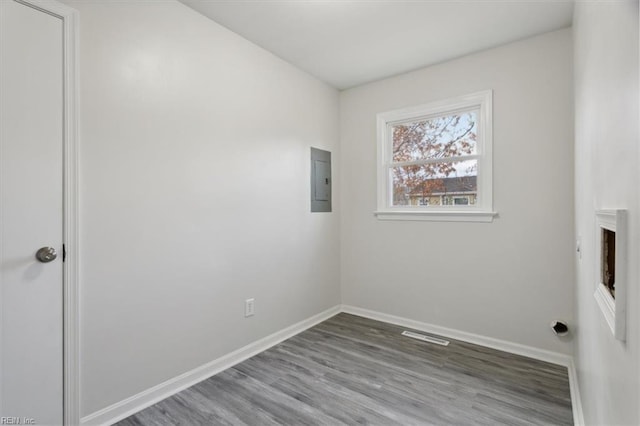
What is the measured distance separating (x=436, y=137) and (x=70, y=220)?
2.90 m

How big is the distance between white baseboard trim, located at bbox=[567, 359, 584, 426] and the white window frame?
1205 millimetres

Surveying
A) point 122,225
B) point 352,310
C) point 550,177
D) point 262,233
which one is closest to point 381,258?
point 352,310

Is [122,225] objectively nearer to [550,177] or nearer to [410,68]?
[410,68]

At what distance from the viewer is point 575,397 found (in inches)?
77.3

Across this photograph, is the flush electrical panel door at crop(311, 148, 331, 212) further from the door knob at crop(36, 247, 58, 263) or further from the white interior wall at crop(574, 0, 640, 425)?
the white interior wall at crop(574, 0, 640, 425)

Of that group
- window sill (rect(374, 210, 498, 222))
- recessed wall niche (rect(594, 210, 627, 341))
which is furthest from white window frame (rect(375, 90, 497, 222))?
recessed wall niche (rect(594, 210, 627, 341))

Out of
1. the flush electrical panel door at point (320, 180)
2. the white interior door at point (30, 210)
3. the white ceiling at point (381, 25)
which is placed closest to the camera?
the white interior door at point (30, 210)

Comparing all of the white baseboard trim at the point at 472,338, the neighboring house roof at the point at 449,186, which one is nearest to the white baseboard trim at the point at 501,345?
the white baseboard trim at the point at 472,338

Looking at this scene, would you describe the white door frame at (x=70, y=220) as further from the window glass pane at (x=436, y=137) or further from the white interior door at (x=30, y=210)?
the window glass pane at (x=436, y=137)

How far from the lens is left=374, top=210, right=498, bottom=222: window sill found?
278 cm

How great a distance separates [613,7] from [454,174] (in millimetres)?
2126

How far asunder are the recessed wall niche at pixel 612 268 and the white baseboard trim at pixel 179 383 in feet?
7.41

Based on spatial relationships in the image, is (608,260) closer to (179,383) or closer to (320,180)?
(179,383)

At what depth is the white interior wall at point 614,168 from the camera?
2.24 feet
